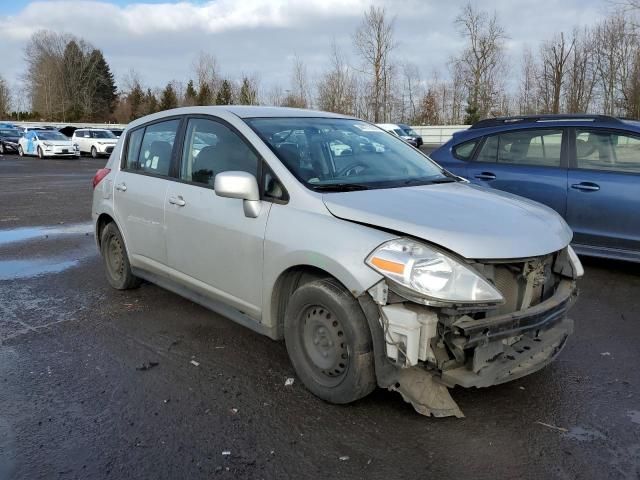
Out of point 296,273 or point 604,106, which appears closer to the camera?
point 296,273

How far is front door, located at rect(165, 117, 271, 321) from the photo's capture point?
3.88 m

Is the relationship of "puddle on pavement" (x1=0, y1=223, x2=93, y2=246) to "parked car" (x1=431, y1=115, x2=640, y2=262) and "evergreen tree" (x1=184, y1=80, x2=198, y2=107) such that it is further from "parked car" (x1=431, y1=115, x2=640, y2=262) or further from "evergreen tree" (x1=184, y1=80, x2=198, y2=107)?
"evergreen tree" (x1=184, y1=80, x2=198, y2=107)

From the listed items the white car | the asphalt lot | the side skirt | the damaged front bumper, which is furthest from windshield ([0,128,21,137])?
the damaged front bumper

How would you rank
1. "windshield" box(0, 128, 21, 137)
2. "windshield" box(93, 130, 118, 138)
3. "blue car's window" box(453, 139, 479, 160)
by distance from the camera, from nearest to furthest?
"blue car's window" box(453, 139, 479, 160)
"windshield" box(93, 130, 118, 138)
"windshield" box(0, 128, 21, 137)

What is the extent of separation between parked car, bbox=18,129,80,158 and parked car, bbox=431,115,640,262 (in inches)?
1157

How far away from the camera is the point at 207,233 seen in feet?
13.8

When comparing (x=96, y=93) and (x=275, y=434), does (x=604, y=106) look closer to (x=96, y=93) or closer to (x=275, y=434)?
(x=275, y=434)

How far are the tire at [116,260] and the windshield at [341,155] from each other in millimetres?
2222

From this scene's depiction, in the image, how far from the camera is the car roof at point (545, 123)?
630 centimetres

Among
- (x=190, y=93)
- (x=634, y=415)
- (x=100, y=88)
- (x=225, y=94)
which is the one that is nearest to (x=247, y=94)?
(x=225, y=94)

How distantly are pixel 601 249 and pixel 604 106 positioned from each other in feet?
147

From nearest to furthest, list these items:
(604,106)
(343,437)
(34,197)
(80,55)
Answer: (343,437)
(34,197)
(604,106)
(80,55)

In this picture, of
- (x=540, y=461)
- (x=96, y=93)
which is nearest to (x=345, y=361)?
(x=540, y=461)

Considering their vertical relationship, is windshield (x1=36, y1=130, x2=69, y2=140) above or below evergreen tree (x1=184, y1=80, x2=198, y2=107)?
below
